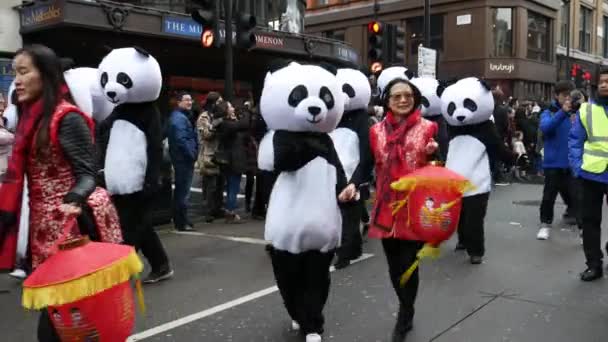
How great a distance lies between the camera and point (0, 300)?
5641mm

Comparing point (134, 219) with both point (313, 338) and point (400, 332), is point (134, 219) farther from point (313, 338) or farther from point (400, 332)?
point (400, 332)

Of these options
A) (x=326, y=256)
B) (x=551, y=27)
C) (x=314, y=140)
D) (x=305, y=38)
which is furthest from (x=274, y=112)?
(x=551, y=27)

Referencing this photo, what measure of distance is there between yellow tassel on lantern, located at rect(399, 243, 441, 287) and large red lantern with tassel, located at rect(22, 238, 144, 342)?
1.93 m

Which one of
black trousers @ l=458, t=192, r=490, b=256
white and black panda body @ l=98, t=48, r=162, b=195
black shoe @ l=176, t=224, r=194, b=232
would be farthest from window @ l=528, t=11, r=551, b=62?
white and black panda body @ l=98, t=48, r=162, b=195

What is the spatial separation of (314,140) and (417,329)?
5.29 ft

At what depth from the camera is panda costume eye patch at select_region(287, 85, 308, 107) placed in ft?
13.4

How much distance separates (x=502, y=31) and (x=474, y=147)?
28.5 meters

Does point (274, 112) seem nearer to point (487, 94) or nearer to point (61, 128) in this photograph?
point (61, 128)

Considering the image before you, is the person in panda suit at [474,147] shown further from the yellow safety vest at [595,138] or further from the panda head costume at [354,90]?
the yellow safety vest at [595,138]

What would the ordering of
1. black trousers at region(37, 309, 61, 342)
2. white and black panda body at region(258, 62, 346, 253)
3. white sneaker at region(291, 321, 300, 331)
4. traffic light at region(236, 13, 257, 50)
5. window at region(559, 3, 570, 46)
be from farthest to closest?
window at region(559, 3, 570, 46) < traffic light at region(236, 13, 257, 50) < white sneaker at region(291, 321, 300, 331) < white and black panda body at region(258, 62, 346, 253) < black trousers at region(37, 309, 61, 342)

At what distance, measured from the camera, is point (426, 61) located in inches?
535

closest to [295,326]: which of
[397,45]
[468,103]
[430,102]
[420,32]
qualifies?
[468,103]

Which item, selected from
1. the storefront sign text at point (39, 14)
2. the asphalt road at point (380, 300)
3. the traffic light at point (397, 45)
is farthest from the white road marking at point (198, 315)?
the storefront sign text at point (39, 14)

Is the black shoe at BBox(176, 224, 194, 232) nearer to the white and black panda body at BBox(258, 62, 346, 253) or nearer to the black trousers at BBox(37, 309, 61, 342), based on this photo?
the white and black panda body at BBox(258, 62, 346, 253)
